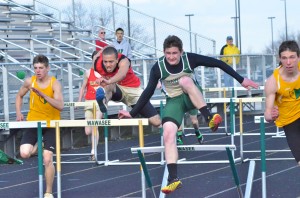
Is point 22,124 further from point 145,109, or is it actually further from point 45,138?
point 145,109

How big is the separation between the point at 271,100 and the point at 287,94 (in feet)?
0.79

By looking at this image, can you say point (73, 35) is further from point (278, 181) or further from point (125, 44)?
point (278, 181)

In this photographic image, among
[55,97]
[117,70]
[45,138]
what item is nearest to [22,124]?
[45,138]

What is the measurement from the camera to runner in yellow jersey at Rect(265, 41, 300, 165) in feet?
30.4

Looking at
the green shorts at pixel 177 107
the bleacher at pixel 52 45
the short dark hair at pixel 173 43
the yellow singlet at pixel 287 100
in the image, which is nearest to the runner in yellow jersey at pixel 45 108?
the green shorts at pixel 177 107

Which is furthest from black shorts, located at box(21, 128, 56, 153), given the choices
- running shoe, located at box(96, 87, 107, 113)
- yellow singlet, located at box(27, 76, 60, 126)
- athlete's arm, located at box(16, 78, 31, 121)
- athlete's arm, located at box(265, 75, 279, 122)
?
athlete's arm, located at box(265, 75, 279, 122)

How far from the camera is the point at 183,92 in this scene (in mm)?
10258

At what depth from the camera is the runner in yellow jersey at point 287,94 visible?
927cm

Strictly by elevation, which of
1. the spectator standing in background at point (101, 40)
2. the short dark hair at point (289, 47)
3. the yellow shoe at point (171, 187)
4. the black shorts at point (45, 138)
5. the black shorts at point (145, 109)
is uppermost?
the spectator standing in background at point (101, 40)

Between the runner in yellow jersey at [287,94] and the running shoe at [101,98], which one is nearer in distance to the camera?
the runner in yellow jersey at [287,94]

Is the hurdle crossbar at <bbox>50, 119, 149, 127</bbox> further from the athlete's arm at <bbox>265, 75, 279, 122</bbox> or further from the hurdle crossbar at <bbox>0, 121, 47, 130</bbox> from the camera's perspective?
the athlete's arm at <bbox>265, 75, 279, 122</bbox>

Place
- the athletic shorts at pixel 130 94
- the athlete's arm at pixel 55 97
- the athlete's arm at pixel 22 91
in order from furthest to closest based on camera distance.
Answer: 1. the athletic shorts at pixel 130 94
2. the athlete's arm at pixel 22 91
3. the athlete's arm at pixel 55 97

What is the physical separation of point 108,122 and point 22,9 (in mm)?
18221

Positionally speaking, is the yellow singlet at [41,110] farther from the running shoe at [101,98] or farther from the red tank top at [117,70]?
the red tank top at [117,70]
